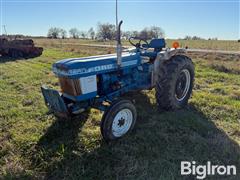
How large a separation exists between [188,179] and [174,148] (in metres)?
0.63

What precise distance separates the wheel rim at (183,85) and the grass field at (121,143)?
310mm

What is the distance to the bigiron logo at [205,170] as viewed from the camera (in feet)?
10.2

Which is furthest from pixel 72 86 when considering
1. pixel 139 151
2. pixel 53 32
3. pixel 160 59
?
pixel 53 32

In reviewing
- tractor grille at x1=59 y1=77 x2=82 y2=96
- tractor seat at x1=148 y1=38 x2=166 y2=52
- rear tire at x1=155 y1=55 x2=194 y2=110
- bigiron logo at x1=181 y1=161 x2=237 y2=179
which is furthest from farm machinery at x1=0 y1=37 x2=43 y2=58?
bigiron logo at x1=181 y1=161 x2=237 y2=179

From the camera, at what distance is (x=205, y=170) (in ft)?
10.4

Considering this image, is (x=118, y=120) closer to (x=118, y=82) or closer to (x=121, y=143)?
(x=121, y=143)

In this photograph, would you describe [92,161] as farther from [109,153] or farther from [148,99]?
[148,99]

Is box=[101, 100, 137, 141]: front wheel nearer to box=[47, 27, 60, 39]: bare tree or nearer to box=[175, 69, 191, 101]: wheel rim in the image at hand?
box=[175, 69, 191, 101]: wheel rim

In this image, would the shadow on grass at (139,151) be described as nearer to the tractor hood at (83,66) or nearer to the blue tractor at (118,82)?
the blue tractor at (118,82)

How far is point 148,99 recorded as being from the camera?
568 cm

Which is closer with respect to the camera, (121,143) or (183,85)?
(121,143)

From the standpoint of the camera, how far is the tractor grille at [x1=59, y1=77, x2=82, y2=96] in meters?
3.68

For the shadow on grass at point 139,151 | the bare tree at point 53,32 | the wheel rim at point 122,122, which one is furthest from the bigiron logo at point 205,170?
the bare tree at point 53,32

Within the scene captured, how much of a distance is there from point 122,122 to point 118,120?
11 centimetres
